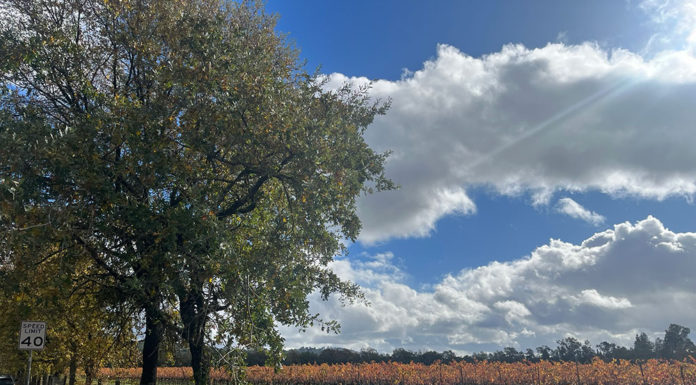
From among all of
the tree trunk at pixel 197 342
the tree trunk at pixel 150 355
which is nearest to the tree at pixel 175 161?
the tree trunk at pixel 197 342

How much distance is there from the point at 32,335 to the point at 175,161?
30.9 feet

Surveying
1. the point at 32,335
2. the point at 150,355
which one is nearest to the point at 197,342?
the point at 150,355

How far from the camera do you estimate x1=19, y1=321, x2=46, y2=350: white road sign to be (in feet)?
55.5

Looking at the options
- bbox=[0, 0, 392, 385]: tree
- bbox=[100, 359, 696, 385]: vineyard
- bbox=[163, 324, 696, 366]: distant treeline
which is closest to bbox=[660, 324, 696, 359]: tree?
bbox=[163, 324, 696, 366]: distant treeline

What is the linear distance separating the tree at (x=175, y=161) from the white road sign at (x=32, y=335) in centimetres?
272

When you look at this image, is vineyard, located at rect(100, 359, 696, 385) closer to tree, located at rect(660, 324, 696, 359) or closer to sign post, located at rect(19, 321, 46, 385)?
sign post, located at rect(19, 321, 46, 385)

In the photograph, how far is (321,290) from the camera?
20.0 m

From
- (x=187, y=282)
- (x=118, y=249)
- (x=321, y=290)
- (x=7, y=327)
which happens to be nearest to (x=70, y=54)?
(x=118, y=249)

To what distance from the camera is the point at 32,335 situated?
17.0 metres

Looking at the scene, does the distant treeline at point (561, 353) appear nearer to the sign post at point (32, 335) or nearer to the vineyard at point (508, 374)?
the vineyard at point (508, 374)

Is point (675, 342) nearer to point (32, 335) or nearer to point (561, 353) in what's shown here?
point (561, 353)

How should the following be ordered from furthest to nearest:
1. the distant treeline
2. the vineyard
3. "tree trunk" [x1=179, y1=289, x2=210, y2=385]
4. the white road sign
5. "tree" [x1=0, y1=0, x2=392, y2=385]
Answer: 1. the distant treeline
2. the vineyard
3. the white road sign
4. "tree trunk" [x1=179, y1=289, x2=210, y2=385]
5. "tree" [x1=0, y1=0, x2=392, y2=385]

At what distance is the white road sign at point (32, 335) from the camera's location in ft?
55.5

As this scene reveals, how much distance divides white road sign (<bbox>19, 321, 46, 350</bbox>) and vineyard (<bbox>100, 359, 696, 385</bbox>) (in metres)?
14.5
